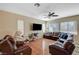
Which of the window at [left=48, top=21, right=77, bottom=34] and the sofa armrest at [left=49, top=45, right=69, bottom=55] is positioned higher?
the window at [left=48, top=21, right=77, bottom=34]

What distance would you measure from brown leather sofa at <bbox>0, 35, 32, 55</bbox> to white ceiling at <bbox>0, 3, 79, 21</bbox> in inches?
21.3

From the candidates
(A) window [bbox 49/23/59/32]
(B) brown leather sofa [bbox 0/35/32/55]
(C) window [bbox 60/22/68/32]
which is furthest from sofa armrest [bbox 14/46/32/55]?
(C) window [bbox 60/22/68/32]

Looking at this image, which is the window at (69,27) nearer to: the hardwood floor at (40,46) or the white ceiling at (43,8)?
the white ceiling at (43,8)

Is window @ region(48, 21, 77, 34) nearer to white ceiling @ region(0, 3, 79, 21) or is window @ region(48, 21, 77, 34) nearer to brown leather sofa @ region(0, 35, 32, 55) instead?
white ceiling @ region(0, 3, 79, 21)

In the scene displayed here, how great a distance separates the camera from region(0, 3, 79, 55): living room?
71.0 inches

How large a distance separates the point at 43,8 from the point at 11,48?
0.97 metres

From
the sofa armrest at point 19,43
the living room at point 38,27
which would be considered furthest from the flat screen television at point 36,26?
the sofa armrest at point 19,43

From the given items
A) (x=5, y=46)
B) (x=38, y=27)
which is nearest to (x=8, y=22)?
(x=5, y=46)

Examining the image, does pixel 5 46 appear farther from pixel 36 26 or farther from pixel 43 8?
pixel 43 8

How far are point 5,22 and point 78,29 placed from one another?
4.56ft

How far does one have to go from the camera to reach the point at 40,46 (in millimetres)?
1952

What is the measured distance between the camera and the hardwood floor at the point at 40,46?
1882 millimetres
